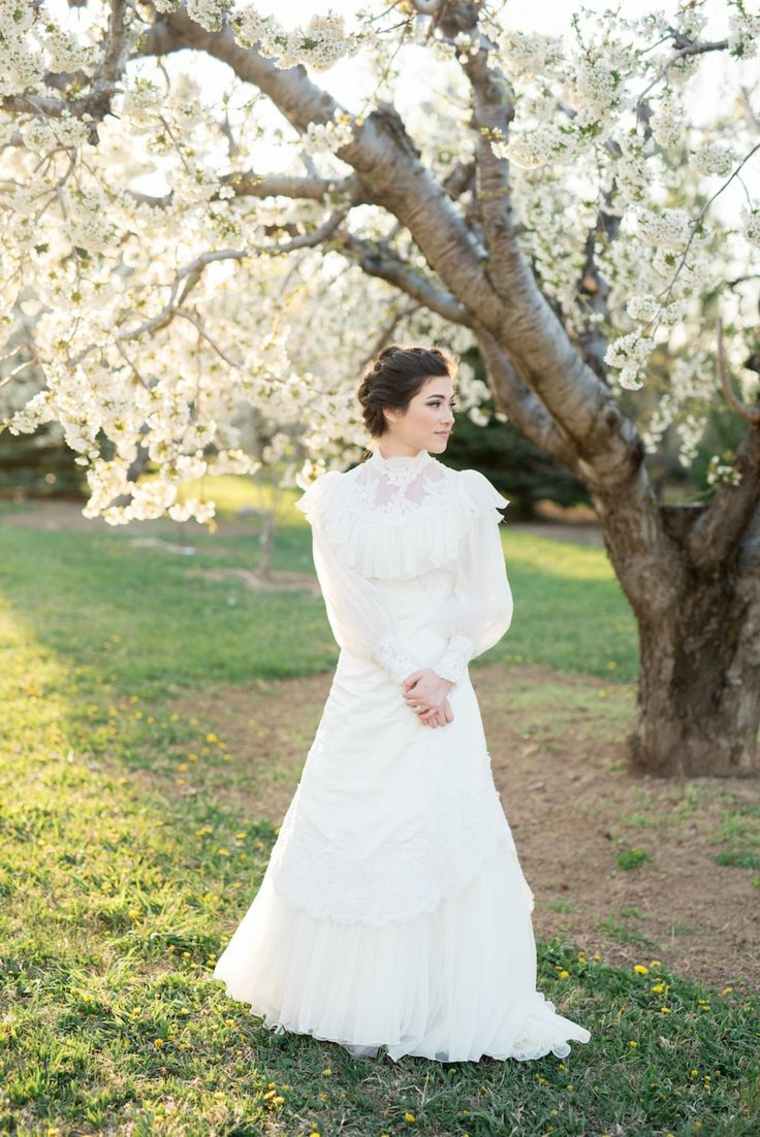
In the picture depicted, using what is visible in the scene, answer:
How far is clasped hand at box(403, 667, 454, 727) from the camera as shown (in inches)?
131

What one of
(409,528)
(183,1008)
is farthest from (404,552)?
(183,1008)

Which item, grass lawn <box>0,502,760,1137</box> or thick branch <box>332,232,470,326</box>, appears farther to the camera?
thick branch <box>332,232,470,326</box>

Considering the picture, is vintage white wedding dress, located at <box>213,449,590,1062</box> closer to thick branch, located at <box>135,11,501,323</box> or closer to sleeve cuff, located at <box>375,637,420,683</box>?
sleeve cuff, located at <box>375,637,420,683</box>

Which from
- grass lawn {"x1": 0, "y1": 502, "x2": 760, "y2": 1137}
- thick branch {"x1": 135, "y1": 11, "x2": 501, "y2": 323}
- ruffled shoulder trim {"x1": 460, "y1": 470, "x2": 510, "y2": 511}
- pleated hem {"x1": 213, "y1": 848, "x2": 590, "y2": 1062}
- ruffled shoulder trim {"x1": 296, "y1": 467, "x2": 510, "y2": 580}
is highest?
thick branch {"x1": 135, "y1": 11, "x2": 501, "y2": 323}

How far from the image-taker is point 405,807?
132 inches

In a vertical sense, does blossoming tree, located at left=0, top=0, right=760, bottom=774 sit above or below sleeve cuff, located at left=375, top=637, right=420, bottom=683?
above

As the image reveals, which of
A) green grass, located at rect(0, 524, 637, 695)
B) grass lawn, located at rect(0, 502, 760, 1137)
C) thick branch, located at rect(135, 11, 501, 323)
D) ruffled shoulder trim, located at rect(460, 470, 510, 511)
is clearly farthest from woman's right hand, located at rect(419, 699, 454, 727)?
green grass, located at rect(0, 524, 637, 695)

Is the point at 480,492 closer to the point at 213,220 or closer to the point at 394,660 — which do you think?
the point at 394,660

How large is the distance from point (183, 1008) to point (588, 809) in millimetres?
2843

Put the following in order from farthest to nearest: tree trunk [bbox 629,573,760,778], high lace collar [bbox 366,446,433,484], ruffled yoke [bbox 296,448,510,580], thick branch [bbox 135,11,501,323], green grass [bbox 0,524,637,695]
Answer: green grass [bbox 0,524,637,695]
tree trunk [bbox 629,573,760,778]
thick branch [bbox 135,11,501,323]
high lace collar [bbox 366,446,433,484]
ruffled yoke [bbox 296,448,510,580]

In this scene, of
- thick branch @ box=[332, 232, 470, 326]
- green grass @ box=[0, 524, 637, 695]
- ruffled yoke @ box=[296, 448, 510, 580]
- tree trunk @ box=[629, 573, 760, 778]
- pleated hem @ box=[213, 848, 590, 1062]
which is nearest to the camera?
pleated hem @ box=[213, 848, 590, 1062]

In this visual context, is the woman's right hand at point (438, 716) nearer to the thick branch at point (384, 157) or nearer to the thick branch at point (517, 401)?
the thick branch at point (384, 157)

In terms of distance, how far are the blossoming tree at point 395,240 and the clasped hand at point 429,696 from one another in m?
1.24

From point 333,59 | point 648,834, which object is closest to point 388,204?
point 333,59
